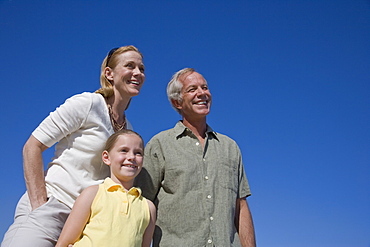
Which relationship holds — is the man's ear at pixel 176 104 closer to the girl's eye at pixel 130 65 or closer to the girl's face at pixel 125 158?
the girl's eye at pixel 130 65

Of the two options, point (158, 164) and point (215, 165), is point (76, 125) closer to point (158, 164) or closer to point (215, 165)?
point (158, 164)

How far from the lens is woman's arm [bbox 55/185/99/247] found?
3.12 meters

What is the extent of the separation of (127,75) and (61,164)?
1099 mm

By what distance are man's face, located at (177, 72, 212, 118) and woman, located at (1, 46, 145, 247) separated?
88 cm

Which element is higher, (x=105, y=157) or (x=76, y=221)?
(x=105, y=157)

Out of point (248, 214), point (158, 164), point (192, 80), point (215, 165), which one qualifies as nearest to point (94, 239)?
point (158, 164)

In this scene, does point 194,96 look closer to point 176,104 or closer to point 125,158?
point 176,104

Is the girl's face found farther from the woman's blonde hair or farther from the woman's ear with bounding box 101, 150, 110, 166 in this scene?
the woman's blonde hair

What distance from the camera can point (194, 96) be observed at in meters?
4.57

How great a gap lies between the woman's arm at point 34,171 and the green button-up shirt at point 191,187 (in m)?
1.03

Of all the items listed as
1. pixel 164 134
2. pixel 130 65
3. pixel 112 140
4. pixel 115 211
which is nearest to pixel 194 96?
pixel 164 134

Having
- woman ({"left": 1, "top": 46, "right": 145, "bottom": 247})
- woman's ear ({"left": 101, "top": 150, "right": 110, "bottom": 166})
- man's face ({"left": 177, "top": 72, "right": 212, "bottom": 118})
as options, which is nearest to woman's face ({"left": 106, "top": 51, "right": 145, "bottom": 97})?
woman ({"left": 1, "top": 46, "right": 145, "bottom": 247})

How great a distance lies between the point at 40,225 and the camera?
10.5ft

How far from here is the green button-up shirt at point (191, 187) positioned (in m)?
3.88
